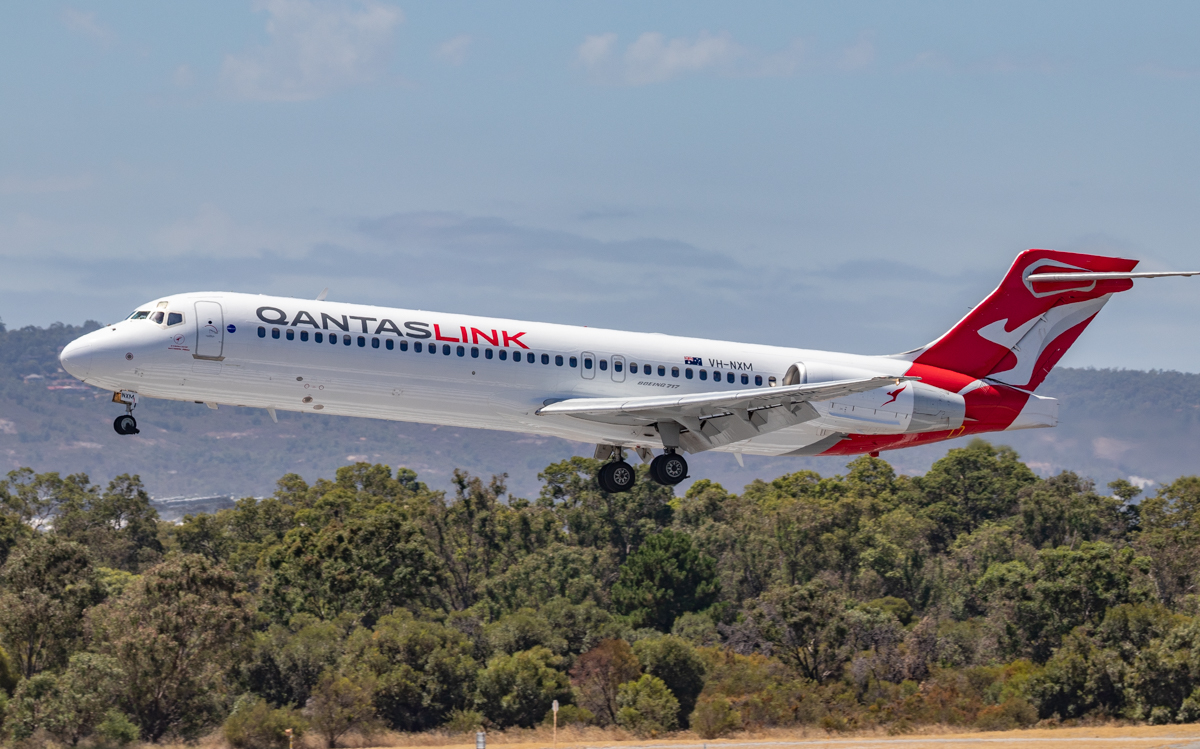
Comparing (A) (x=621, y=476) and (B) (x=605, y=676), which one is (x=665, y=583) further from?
(A) (x=621, y=476)

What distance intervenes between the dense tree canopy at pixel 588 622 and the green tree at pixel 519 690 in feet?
0.38

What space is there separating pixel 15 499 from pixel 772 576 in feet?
216

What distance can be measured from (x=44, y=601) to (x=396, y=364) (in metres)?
43.3

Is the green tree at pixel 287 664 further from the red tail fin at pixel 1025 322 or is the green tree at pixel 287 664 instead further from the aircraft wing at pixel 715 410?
the red tail fin at pixel 1025 322

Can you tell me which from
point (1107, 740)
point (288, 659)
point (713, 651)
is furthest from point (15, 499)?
point (1107, 740)

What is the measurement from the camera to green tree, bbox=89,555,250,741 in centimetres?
6344

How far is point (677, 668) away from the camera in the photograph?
7225 cm

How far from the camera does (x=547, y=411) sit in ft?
112

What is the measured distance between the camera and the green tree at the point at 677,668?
71938 millimetres

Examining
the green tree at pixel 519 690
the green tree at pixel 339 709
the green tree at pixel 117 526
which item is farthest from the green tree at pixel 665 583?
the green tree at pixel 117 526

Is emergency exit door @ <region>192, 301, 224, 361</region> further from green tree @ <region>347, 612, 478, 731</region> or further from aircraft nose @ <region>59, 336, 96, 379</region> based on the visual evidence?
green tree @ <region>347, 612, 478, 731</region>

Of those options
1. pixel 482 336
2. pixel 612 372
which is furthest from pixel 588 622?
pixel 482 336

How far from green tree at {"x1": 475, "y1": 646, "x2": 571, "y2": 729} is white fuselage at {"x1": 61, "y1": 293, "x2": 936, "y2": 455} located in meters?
35.7

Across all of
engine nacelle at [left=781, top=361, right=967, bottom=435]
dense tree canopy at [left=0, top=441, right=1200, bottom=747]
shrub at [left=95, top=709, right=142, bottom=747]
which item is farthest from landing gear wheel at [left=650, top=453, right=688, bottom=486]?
shrub at [left=95, top=709, right=142, bottom=747]
